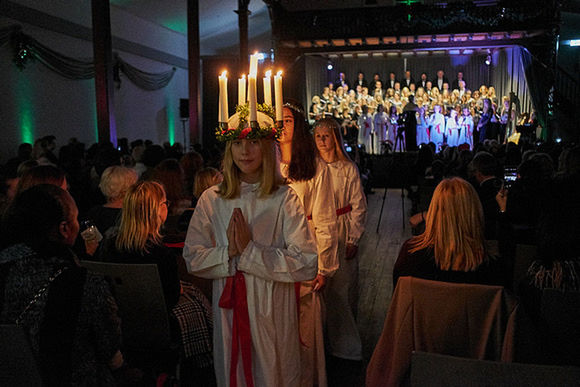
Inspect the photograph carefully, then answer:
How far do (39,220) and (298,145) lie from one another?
1.64m

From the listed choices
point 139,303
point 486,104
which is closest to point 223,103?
point 139,303

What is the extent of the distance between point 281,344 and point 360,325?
2.05 meters

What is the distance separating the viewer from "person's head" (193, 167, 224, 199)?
404cm

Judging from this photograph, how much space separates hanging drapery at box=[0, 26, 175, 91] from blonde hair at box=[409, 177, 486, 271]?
9.62m

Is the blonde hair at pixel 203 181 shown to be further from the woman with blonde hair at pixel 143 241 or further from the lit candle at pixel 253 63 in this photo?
→ the lit candle at pixel 253 63

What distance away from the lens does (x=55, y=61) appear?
11281 millimetres

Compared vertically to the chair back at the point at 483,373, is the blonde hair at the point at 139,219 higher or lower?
higher

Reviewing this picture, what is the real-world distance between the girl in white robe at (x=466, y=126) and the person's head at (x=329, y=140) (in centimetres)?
1490

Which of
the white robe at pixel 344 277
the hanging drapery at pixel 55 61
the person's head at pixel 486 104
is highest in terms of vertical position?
the hanging drapery at pixel 55 61

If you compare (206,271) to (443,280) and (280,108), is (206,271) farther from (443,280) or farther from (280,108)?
(443,280)

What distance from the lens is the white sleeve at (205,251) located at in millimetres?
2178

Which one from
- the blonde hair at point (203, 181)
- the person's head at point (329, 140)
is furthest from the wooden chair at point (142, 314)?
the blonde hair at point (203, 181)

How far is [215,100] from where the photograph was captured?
19859 millimetres

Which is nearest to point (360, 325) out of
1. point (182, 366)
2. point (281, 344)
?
point (182, 366)
